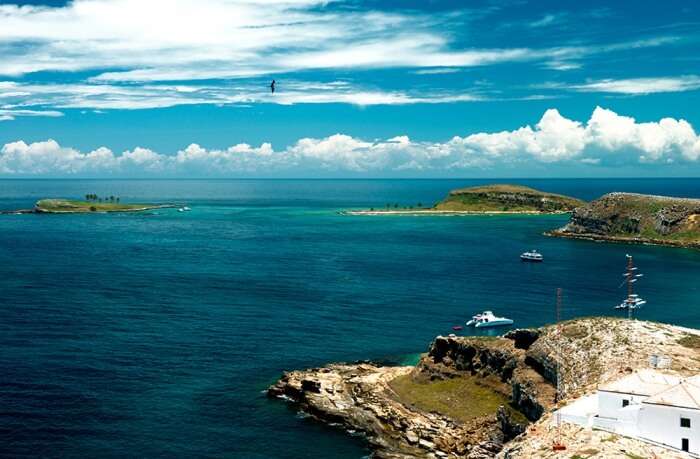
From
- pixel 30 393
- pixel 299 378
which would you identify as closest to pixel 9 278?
pixel 30 393

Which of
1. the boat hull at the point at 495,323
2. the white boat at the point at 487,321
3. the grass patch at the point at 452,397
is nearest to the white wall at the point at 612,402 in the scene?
the grass patch at the point at 452,397

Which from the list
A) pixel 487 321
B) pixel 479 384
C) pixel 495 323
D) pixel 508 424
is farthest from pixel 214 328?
pixel 508 424

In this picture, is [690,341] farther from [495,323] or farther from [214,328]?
[214,328]

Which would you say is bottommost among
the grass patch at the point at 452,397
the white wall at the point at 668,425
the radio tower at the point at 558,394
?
the grass patch at the point at 452,397

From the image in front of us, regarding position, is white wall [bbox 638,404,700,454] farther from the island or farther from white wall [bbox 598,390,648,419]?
the island

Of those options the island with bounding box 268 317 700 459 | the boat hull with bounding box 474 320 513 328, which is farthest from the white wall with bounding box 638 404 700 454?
the boat hull with bounding box 474 320 513 328

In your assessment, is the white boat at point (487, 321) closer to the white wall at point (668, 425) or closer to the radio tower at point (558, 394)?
the radio tower at point (558, 394)

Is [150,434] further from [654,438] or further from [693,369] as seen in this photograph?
[693,369]
